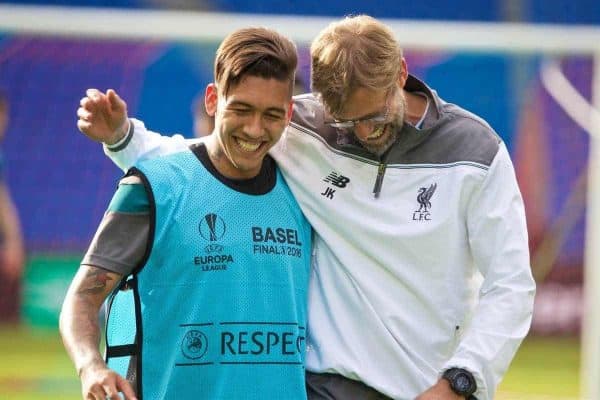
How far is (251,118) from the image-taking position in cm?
390

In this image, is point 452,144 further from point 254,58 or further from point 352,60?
point 254,58

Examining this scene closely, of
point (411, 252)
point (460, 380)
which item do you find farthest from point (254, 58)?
point (460, 380)

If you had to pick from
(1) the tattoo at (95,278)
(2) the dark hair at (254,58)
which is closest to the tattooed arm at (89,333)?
(1) the tattoo at (95,278)

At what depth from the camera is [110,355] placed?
393cm

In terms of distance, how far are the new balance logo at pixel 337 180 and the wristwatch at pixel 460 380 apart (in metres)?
0.71

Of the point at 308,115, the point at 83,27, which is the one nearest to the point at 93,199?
the point at 83,27

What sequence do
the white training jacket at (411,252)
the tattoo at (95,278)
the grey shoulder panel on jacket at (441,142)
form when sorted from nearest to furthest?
1. the tattoo at (95,278)
2. the white training jacket at (411,252)
3. the grey shoulder panel on jacket at (441,142)

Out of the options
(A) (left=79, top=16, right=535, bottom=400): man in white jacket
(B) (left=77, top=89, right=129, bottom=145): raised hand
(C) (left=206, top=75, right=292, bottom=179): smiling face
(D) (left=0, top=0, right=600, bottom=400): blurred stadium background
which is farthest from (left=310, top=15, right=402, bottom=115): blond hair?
(D) (left=0, top=0, right=600, bottom=400): blurred stadium background

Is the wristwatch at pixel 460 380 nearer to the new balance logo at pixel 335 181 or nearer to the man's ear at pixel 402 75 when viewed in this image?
the new balance logo at pixel 335 181

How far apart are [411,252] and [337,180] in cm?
34

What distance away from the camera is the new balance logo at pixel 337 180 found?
4184mm

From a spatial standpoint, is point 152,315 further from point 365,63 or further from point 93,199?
point 93,199

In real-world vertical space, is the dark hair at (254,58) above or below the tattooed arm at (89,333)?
above

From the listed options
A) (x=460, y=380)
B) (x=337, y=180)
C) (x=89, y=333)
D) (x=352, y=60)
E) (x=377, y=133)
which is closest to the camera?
(x=89, y=333)
